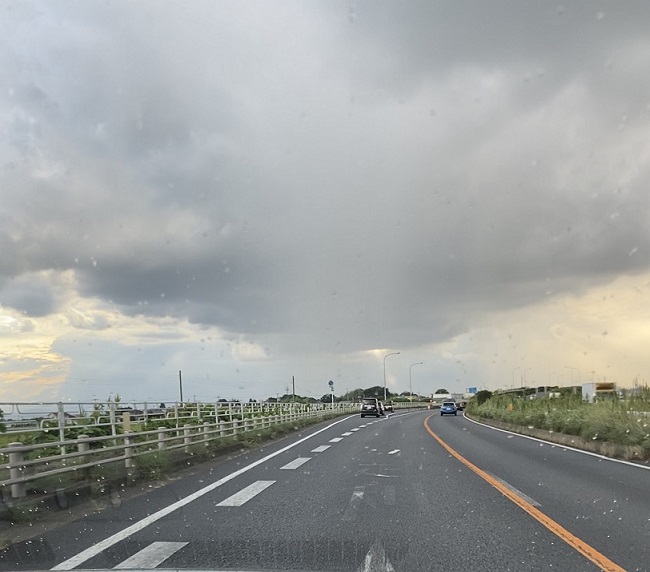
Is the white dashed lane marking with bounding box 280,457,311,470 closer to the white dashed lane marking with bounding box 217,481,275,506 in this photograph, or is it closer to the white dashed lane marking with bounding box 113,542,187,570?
the white dashed lane marking with bounding box 217,481,275,506

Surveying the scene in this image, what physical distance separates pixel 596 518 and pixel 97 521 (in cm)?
646

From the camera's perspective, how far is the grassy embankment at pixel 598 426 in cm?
1537

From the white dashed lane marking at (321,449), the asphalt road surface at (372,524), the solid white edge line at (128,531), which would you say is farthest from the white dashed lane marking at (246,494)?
the white dashed lane marking at (321,449)

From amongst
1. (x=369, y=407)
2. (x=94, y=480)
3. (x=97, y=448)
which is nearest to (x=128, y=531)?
(x=94, y=480)

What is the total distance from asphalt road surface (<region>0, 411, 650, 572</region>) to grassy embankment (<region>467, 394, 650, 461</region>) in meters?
2.36

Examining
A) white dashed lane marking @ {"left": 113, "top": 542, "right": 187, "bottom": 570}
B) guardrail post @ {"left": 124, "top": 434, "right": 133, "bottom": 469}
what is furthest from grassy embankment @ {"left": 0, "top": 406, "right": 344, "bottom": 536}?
white dashed lane marking @ {"left": 113, "top": 542, "right": 187, "bottom": 570}

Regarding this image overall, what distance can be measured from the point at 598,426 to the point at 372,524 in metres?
12.6

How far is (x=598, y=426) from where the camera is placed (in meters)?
17.8

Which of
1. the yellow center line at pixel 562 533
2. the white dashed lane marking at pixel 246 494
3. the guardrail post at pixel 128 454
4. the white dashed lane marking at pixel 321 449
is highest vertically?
the guardrail post at pixel 128 454

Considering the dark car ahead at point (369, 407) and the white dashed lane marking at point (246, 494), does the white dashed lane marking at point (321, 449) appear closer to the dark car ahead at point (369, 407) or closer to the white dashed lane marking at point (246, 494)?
the white dashed lane marking at point (246, 494)

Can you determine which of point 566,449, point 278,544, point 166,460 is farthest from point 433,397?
point 278,544

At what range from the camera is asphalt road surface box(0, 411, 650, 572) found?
5949mm

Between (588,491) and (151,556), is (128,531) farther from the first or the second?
(588,491)

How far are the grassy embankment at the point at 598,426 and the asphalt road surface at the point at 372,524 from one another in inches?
93.0
